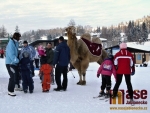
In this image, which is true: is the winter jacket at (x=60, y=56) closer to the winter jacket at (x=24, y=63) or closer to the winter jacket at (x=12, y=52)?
the winter jacket at (x=24, y=63)

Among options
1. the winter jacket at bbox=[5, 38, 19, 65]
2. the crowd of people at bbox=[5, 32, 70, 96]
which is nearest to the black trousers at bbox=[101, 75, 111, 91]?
the crowd of people at bbox=[5, 32, 70, 96]

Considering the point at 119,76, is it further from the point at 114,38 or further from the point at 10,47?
the point at 114,38

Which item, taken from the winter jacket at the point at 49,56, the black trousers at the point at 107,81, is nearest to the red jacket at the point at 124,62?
the black trousers at the point at 107,81

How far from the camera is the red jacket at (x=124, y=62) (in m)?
7.02

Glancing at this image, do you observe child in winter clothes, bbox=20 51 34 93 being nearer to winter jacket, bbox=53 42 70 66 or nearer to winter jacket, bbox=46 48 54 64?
winter jacket, bbox=53 42 70 66

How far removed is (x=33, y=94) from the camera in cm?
816

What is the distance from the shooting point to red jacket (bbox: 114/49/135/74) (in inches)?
276

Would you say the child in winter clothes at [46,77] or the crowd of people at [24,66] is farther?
the child in winter clothes at [46,77]

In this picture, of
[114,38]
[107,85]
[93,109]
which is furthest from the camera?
[114,38]

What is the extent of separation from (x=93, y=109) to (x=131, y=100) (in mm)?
1302

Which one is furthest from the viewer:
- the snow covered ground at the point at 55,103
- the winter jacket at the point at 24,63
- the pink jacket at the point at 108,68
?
the winter jacket at the point at 24,63

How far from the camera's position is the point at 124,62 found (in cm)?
702

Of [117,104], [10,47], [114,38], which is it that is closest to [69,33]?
[10,47]

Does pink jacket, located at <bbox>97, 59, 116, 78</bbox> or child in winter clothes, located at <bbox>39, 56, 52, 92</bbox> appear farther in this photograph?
child in winter clothes, located at <bbox>39, 56, 52, 92</bbox>
